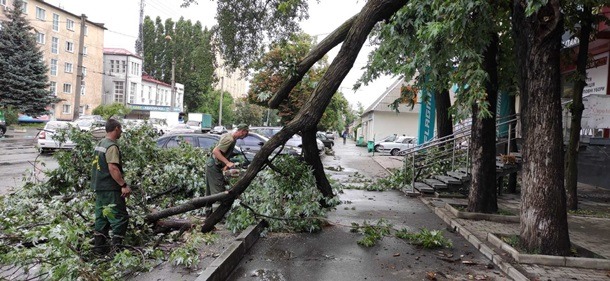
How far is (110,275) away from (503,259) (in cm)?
501

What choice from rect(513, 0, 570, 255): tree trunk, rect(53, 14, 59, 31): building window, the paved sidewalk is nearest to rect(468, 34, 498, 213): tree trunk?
the paved sidewalk

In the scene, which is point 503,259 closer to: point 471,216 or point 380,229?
point 380,229

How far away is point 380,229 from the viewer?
7.66 meters

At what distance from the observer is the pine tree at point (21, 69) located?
35750mm

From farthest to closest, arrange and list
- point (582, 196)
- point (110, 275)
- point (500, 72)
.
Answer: point (582, 196)
point (500, 72)
point (110, 275)

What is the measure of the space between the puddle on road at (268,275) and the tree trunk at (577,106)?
7361mm

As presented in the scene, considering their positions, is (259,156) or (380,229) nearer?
(259,156)

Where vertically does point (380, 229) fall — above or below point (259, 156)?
below

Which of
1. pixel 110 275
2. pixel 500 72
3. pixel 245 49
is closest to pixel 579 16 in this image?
pixel 500 72

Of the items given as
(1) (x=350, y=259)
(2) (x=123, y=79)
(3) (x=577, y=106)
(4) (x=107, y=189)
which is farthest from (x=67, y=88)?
(3) (x=577, y=106)

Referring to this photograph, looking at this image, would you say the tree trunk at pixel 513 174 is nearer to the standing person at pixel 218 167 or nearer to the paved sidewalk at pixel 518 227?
the paved sidewalk at pixel 518 227

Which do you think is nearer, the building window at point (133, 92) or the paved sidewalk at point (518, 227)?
the paved sidewalk at point (518, 227)

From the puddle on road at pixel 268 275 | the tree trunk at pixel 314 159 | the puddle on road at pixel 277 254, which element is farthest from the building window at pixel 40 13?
the puddle on road at pixel 268 275

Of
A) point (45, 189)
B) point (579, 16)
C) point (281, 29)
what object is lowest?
point (45, 189)
